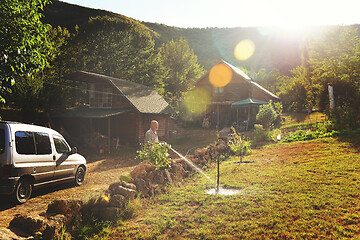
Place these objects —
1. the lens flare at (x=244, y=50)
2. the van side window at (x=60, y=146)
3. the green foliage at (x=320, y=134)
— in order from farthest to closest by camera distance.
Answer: the lens flare at (x=244, y=50)
the green foliage at (x=320, y=134)
the van side window at (x=60, y=146)

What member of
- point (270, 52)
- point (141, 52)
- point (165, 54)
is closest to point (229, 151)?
point (141, 52)

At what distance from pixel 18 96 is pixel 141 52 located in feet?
79.4

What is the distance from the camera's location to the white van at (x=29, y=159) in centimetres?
608

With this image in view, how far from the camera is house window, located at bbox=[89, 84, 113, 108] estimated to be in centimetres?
2180

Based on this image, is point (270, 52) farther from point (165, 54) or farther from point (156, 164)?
point (156, 164)

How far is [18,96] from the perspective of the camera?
58.1ft

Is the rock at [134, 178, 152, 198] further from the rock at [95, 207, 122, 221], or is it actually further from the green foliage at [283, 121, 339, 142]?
the green foliage at [283, 121, 339, 142]

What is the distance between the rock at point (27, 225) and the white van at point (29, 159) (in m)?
2.38

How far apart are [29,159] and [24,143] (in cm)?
49

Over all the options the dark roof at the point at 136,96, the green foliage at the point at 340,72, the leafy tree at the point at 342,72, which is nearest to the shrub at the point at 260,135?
the green foliage at the point at 340,72

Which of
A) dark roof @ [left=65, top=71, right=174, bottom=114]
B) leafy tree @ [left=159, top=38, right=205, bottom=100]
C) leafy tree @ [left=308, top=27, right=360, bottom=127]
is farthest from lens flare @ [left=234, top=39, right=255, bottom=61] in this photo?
dark roof @ [left=65, top=71, right=174, bottom=114]

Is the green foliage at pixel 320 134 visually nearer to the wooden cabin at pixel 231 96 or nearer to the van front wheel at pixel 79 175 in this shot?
the van front wheel at pixel 79 175

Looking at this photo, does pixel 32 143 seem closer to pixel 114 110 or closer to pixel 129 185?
pixel 129 185

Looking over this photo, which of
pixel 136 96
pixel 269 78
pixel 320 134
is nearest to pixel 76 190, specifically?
pixel 136 96
